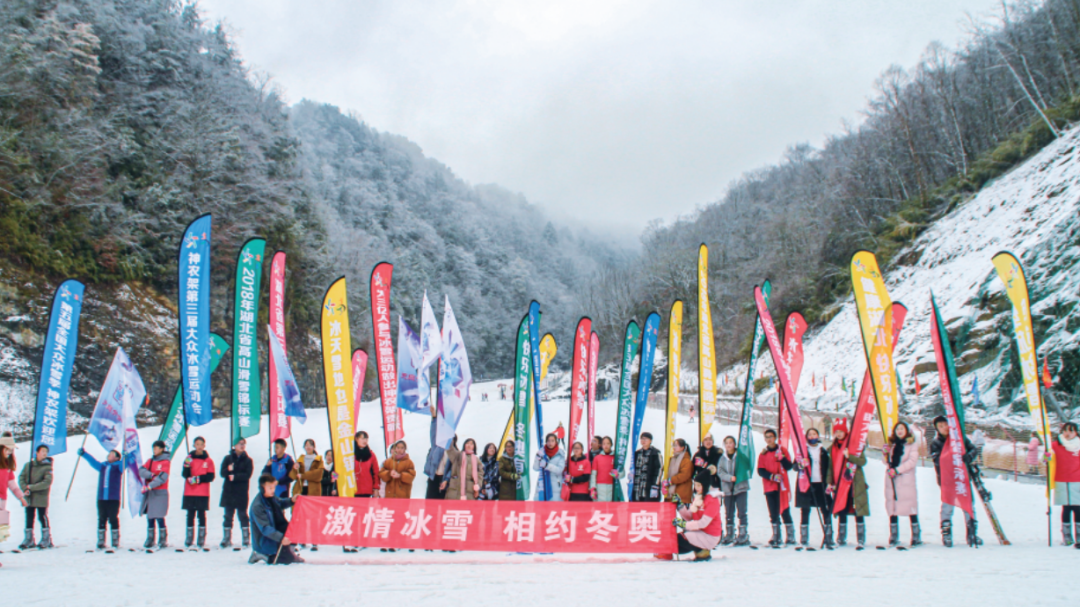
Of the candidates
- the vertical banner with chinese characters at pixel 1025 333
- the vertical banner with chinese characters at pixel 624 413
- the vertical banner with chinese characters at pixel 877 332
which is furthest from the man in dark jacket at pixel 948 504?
the vertical banner with chinese characters at pixel 624 413

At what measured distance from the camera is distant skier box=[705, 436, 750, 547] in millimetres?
8242

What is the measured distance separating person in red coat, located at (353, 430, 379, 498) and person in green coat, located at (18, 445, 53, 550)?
3.89 m

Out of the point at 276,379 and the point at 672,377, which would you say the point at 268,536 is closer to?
the point at 276,379

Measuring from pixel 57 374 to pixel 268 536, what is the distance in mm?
4803

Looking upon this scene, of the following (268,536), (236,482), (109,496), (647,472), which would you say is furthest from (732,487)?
(109,496)

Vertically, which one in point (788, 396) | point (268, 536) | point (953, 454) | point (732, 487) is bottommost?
point (268, 536)

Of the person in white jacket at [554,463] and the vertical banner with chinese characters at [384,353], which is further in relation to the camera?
the vertical banner with chinese characters at [384,353]

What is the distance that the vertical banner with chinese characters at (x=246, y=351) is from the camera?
921 centimetres

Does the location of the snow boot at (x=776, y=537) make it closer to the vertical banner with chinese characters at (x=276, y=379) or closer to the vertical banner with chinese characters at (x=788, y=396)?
the vertical banner with chinese characters at (x=788, y=396)

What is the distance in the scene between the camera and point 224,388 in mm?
24500

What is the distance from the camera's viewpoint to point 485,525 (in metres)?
7.56

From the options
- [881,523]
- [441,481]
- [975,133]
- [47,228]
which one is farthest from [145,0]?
[975,133]

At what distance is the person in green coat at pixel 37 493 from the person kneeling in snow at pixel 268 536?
328cm

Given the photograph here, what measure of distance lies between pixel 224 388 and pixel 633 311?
177ft
